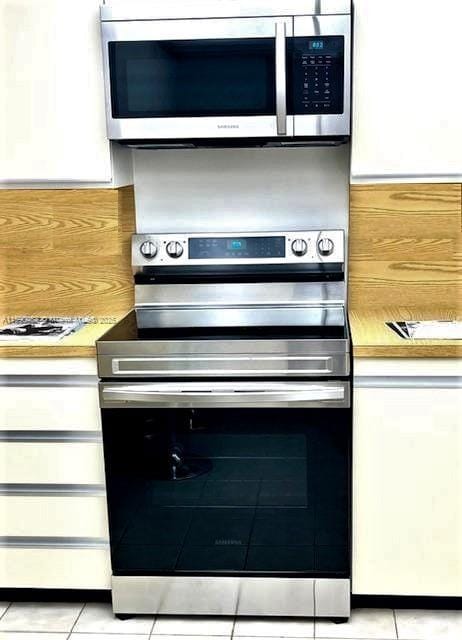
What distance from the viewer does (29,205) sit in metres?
2.68

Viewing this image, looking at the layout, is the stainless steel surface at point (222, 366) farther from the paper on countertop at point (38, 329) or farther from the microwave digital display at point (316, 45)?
the microwave digital display at point (316, 45)

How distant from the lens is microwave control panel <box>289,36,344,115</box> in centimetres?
237

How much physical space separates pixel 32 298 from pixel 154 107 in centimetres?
80

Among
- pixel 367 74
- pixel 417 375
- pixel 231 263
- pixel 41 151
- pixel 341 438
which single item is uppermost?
pixel 367 74

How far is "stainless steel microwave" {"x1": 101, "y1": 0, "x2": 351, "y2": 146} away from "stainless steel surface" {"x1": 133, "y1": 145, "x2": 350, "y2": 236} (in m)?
0.30

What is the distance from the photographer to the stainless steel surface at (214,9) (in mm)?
2354

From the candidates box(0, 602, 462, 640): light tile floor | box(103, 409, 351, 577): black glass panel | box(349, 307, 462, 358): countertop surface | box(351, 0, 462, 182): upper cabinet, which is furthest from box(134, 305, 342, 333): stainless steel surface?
box(0, 602, 462, 640): light tile floor

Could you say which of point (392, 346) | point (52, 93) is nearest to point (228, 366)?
point (392, 346)

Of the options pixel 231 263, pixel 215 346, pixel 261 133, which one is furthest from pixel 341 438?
pixel 261 133

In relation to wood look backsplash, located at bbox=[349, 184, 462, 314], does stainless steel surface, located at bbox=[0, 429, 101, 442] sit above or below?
below

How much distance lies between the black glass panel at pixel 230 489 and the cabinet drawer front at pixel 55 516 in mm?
54

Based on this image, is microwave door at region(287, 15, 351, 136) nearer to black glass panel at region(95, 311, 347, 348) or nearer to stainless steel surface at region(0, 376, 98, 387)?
black glass panel at region(95, 311, 347, 348)

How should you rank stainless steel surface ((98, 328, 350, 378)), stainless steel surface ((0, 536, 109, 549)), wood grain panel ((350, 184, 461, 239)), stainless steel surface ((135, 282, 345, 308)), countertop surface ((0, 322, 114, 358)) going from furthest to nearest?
stainless steel surface ((135, 282, 345, 308)) → wood grain panel ((350, 184, 461, 239)) → stainless steel surface ((0, 536, 109, 549)) → countertop surface ((0, 322, 114, 358)) → stainless steel surface ((98, 328, 350, 378))

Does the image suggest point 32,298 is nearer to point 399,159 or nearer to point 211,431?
point 211,431
